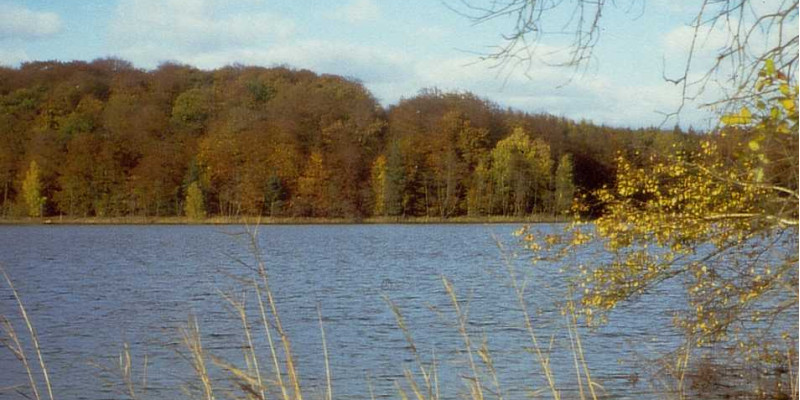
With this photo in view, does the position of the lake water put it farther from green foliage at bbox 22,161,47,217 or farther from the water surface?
green foliage at bbox 22,161,47,217

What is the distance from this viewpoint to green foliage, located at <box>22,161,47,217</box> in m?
65.9

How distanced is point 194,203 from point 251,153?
5.70m

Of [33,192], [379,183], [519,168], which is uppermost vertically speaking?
[519,168]

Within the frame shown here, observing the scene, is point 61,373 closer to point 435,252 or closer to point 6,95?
point 435,252

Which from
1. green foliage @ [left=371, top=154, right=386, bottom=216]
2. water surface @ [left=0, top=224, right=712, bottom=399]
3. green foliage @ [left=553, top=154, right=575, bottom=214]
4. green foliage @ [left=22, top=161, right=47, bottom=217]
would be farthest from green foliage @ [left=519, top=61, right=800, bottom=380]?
green foliage @ [left=22, top=161, right=47, bottom=217]

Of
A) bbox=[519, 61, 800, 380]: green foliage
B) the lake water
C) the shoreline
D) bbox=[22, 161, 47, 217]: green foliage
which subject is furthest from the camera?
the shoreline

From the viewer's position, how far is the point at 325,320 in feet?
56.2

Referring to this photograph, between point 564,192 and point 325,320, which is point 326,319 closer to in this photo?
point 325,320

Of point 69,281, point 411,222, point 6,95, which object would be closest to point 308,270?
point 69,281

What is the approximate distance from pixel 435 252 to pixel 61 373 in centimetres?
2395

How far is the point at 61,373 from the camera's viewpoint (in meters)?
12.4

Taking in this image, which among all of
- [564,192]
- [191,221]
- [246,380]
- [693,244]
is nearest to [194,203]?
[191,221]

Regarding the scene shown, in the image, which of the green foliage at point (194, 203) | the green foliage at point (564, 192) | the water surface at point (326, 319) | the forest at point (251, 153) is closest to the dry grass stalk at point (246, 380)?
the water surface at point (326, 319)

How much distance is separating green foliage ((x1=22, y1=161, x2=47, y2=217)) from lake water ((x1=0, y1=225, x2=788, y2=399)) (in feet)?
115
